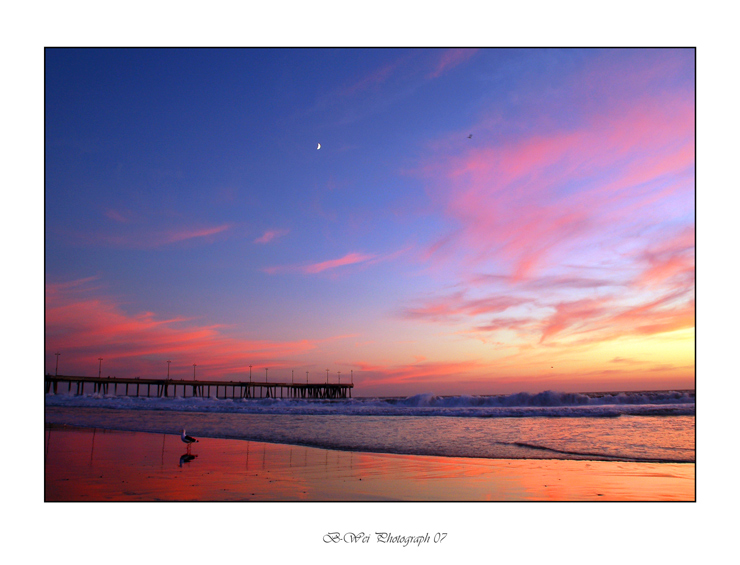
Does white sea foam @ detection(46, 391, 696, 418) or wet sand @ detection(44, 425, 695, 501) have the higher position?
wet sand @ detection(44, 425, 695, 501)

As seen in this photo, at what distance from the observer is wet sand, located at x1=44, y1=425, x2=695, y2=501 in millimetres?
7484

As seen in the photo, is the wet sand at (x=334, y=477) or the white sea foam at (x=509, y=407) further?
the white sea foam at (x=509, y=407)

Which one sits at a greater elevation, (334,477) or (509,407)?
(334,477)

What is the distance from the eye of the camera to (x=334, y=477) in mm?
8711

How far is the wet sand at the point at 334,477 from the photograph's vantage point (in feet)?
24.6

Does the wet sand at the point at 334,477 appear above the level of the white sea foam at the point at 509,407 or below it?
above

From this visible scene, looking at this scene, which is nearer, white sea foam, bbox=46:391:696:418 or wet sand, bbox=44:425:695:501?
wet sand, bbox=44:425:695:501

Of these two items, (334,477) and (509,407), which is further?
(509,407)
